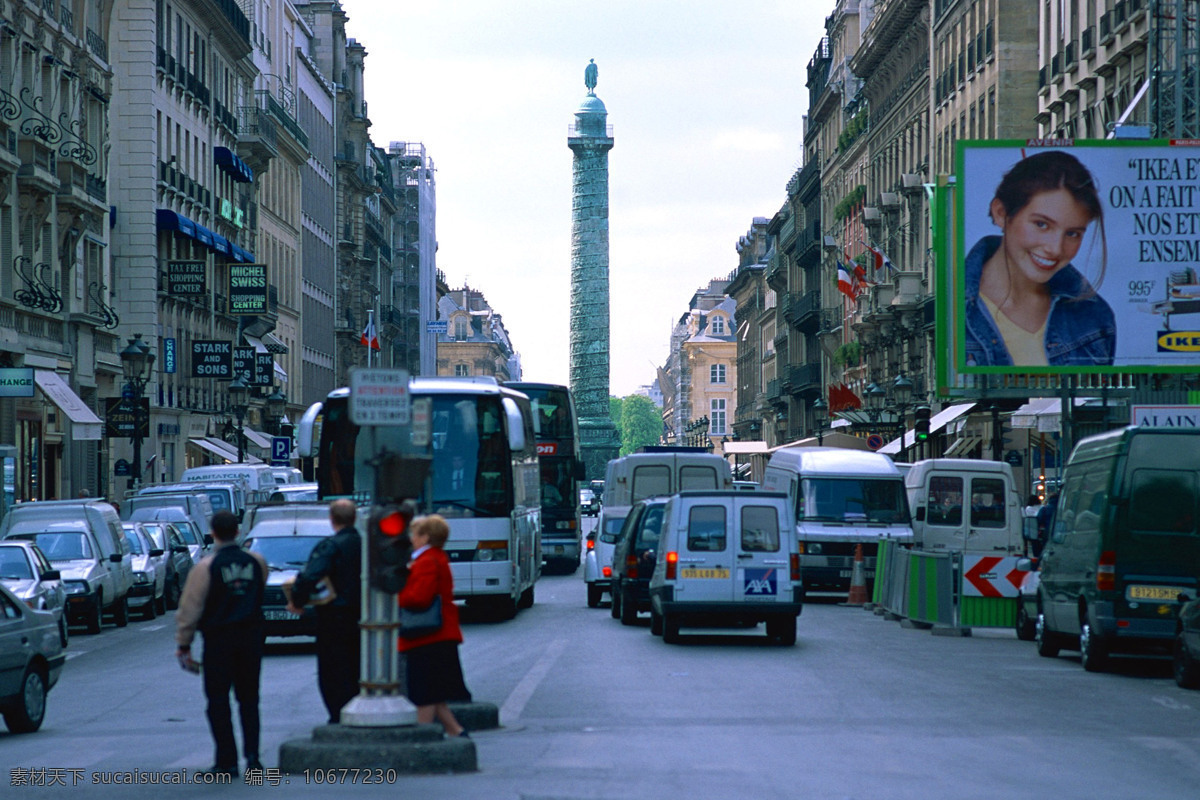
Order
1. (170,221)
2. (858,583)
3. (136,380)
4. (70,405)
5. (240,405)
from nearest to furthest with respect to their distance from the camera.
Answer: (858,583) → (136,380) → (70,405) → (240,405) → (170,221)

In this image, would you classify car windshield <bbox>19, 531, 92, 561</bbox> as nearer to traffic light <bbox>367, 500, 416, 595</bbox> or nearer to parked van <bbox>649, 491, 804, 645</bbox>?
parked van <bbox>649, 491, 804, 645</bbox>

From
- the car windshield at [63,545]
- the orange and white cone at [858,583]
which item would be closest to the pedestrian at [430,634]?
the car windshield at [63,545]

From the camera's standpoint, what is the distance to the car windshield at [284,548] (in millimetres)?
24828

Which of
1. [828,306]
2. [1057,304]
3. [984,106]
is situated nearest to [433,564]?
[1057,304]

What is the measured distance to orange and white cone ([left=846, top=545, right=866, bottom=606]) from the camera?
3509 cm

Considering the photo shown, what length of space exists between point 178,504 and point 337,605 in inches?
1110

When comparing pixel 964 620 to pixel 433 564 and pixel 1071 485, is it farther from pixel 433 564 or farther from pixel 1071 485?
pixel 433 564

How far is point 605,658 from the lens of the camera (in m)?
22.1

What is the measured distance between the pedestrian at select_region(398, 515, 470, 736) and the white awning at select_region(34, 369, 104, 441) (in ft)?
108

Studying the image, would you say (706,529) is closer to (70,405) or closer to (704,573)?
(704,573)

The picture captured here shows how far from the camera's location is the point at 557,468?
48.3 meters

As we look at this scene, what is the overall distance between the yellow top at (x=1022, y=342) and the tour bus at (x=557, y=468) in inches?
633

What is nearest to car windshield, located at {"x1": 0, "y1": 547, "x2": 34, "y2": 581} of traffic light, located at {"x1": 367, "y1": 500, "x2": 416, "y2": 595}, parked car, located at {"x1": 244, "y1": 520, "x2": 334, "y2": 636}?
parked car, located at {"x1": 244, "y1": 520, "x2": 334, "y2": 636}

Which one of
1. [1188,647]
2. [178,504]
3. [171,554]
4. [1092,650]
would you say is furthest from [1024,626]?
[178,504]
